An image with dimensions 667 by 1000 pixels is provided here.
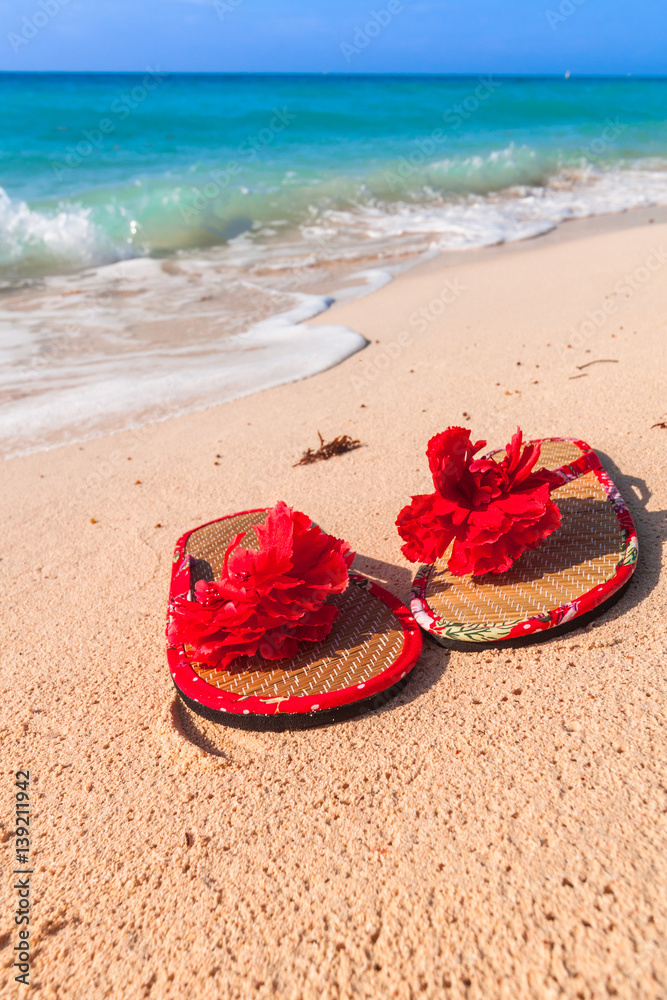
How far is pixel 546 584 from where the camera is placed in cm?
168

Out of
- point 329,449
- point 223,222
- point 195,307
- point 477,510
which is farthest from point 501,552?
point 223,222

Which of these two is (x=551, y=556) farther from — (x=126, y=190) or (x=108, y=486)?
(x=126, y=190)

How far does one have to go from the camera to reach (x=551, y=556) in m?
1.78

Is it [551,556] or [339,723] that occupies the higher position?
A: [551,556]

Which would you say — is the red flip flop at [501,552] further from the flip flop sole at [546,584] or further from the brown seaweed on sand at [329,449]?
the brown seaweed on sand at [329,449]

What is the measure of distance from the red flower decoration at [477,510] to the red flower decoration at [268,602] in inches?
10.4

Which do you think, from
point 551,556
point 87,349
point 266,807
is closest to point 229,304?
point 87,349

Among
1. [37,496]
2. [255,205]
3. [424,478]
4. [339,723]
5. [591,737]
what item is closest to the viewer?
[591,737]

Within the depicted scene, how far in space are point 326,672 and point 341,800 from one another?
28 cm

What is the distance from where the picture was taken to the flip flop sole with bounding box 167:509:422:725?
4.81ft

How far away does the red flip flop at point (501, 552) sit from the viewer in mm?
1609

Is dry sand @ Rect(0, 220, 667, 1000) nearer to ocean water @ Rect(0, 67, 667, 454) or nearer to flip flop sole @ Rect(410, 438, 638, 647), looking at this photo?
flip flop sole @ Rect(410, 438, 638, 647)

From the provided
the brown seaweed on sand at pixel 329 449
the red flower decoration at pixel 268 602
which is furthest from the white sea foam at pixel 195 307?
the red flower decoration at pixel 268 602

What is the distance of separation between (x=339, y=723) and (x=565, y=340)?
8.75 feet
